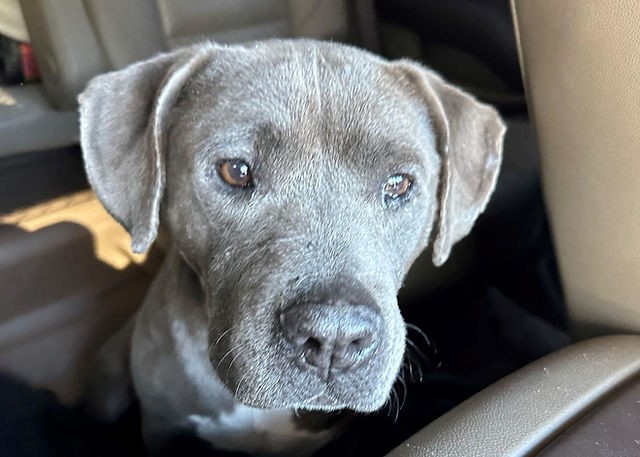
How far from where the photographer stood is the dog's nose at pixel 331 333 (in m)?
1.07

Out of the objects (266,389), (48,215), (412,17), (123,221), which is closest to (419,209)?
(266,389)

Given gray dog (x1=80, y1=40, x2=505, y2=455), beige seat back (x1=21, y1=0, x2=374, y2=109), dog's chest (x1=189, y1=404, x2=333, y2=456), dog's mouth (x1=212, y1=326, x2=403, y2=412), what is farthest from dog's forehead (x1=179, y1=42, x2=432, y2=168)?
beige seat back (x1=21, y1=0, x2=374, y2=109)

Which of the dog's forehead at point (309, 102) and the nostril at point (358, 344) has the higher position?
the dog's forehead at point (309, 102)

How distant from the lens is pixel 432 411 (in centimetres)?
173

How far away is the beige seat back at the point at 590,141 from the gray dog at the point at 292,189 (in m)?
0.22

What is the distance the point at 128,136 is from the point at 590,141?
0.78 meters

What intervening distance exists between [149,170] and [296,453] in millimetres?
788

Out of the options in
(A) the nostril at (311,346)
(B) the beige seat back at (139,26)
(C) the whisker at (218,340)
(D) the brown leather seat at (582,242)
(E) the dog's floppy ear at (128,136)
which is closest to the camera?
(D) the brown leather seat at (582,242)

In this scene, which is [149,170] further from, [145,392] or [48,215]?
[48,215]

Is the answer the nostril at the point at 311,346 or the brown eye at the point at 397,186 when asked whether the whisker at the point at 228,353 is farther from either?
the brown eye at the point at 397,186

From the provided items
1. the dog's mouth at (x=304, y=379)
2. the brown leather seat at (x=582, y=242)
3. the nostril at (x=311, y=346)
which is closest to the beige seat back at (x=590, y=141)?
the brown leather seat at (x=582, y=242)

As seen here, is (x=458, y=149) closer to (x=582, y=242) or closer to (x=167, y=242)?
(x=582, y=242)

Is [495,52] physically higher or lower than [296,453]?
higher

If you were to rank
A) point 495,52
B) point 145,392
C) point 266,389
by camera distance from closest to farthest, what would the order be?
point 266,389, point 145,392, point 495,52
